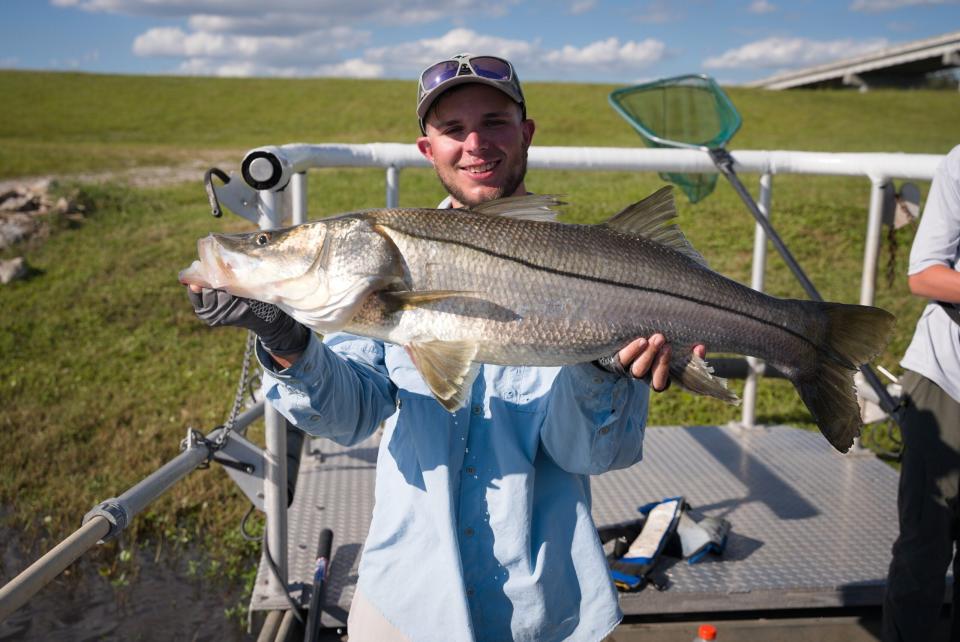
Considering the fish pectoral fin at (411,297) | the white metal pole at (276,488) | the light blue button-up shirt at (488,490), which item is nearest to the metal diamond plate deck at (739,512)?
the white metal pole at (276,488)

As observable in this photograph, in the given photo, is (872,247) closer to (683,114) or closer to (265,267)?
(683,114)

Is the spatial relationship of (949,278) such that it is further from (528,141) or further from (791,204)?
(791,204)

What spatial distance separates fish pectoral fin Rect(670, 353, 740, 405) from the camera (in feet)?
7.88

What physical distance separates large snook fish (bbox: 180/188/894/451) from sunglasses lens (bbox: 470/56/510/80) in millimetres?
592

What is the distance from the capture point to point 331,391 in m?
2.49

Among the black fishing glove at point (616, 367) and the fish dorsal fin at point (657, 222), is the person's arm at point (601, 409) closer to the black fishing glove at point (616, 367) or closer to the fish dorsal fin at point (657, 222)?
the black fishing glove at point (616, 367)

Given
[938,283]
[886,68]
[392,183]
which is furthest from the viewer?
[886,68]

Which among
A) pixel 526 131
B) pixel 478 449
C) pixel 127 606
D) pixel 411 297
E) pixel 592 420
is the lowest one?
pixel 127 606

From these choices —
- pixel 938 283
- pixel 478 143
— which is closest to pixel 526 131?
pixel 478 143

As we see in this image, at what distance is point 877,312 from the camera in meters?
2.57

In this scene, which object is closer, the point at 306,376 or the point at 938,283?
the point at 306,376

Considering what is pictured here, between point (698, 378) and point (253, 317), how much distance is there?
4.36 ft

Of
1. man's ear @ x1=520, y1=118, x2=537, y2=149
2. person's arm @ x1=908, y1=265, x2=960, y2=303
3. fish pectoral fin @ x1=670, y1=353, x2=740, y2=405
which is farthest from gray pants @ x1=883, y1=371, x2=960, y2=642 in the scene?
man's ear @ x1=520, y1=118, x2=537, y2=149

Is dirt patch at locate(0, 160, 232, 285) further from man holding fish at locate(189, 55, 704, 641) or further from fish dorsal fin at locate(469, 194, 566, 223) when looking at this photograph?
fish dorsal fin at locate(469, 194, 566, 223)
